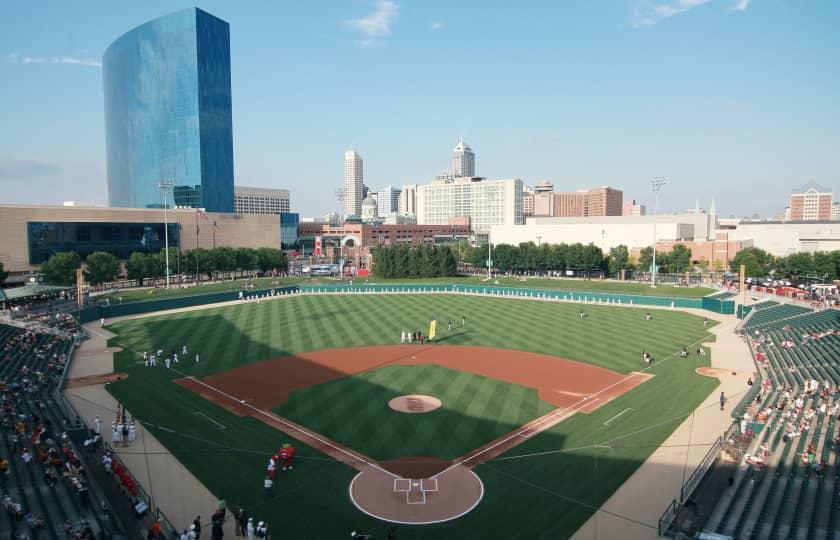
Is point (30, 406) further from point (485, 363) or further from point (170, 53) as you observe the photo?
point (170, 53)

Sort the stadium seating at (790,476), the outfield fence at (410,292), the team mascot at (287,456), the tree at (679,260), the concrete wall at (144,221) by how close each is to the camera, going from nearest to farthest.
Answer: the stadium seating at (790,476), the team mascot at (287,456), the outfield fence at (410,292), the concrete wall at (144,221), the tree at (679,260)

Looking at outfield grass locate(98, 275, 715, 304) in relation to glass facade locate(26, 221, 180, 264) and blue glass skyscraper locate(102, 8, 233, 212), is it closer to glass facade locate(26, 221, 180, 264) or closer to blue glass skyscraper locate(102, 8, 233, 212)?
glass facade locate(26, 221, 180, 264)

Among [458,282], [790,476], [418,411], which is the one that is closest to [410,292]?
[458,282]

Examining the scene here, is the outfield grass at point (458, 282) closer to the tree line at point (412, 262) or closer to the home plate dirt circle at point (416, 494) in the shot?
the tree line at point (412, 262)

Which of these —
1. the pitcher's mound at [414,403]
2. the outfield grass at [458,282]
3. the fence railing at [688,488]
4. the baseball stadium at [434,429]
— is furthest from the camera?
the outfield grass at [458,282]

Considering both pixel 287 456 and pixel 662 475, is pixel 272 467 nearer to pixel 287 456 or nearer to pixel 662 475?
pixel 287 456

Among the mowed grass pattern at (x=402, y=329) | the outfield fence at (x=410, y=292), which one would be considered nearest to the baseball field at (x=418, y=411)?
the mowed grass pattern at (x=402, y=329)
